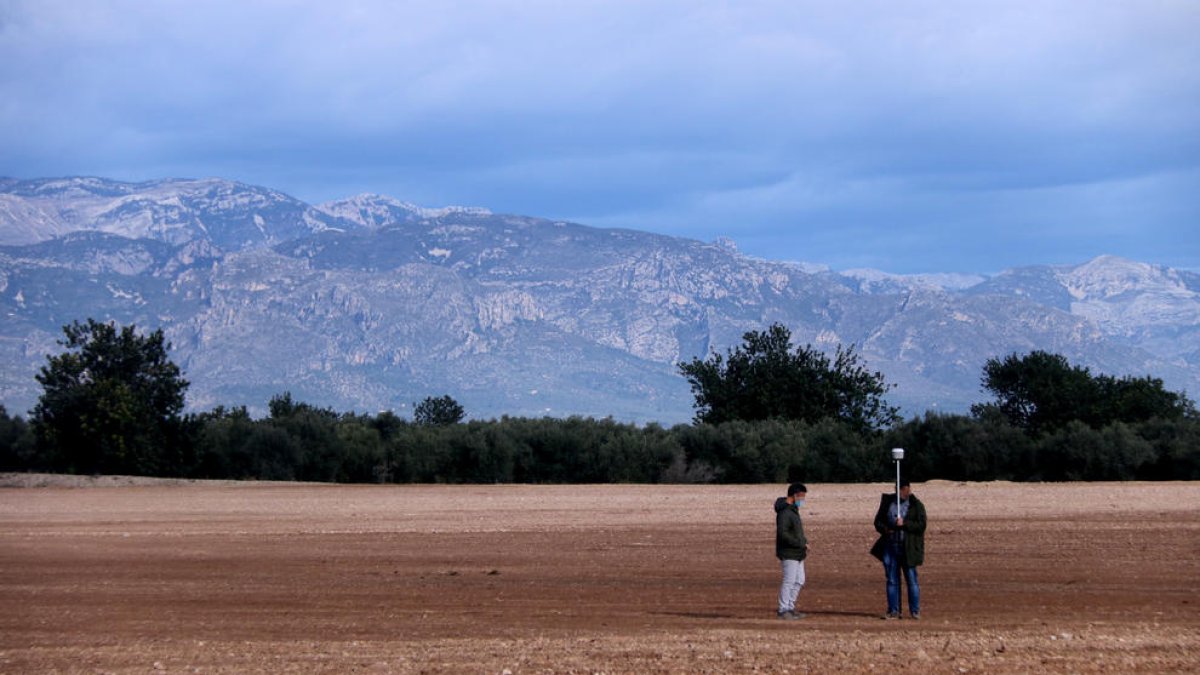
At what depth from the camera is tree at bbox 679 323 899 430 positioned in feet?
261

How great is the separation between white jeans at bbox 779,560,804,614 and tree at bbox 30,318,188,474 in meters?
50.5

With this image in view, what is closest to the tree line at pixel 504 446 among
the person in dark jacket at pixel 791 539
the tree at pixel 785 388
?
the tree at pixel 785 388

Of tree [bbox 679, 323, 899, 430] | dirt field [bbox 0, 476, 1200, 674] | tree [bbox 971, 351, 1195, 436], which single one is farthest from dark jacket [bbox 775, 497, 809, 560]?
tree [bbox 679, 323, 899, 430]

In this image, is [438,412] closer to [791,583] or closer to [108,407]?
[108,407]

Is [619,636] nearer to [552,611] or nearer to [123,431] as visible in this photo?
[552,611]

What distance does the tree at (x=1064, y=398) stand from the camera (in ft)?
250

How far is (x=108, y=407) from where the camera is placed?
63.8m

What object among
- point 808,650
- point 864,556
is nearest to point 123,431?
point 864,556

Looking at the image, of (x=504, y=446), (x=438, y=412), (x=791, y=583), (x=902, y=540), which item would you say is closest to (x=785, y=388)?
(x=504, y=446)

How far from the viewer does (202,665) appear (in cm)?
1655

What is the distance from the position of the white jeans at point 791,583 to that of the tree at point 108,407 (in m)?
50.5

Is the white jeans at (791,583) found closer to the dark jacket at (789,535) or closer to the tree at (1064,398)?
the dark jacket at (789,535)

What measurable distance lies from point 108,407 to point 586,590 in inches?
1799

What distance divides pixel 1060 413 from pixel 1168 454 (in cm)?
1758
